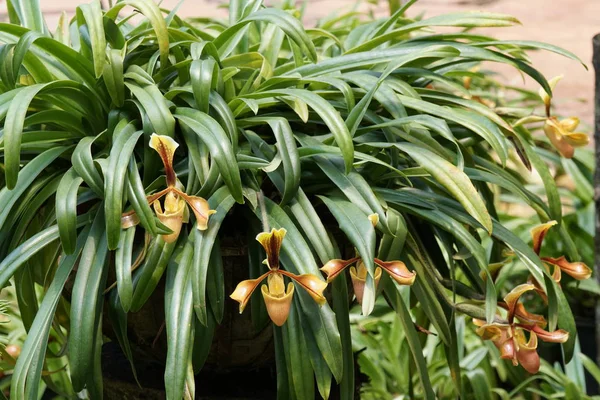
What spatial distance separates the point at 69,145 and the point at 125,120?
0.11 m

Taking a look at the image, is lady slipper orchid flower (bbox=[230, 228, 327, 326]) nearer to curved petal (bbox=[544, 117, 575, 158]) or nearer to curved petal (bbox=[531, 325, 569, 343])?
curved petal (bbox=[531, 325, 569, 343])

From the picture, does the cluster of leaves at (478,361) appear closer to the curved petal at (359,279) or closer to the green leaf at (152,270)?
the curved petal at (359,279)

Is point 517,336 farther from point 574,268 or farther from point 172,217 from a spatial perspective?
point 172,217

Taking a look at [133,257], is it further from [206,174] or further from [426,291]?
[426,291]

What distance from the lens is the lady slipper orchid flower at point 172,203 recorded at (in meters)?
1.04

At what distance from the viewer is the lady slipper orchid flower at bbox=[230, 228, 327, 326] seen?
101cm

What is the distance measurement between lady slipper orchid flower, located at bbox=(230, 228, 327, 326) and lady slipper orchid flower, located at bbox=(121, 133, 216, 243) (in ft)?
0.29

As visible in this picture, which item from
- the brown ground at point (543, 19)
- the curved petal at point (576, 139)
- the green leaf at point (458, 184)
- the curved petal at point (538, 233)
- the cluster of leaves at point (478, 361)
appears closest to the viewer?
the green leaf at point (458, 184)

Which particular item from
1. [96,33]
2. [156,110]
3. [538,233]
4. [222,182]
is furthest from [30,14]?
[538,233]

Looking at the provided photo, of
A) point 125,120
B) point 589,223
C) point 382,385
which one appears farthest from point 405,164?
point 589,223

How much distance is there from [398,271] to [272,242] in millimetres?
178

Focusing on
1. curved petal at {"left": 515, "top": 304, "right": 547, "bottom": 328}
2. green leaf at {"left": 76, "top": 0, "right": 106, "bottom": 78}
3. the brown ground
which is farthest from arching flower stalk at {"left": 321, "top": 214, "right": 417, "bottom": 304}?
the brown ground

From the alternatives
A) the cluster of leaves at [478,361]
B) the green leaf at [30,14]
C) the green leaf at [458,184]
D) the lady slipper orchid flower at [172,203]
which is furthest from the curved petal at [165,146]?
the cluster of leaves at [478,361]

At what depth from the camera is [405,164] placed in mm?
1346
